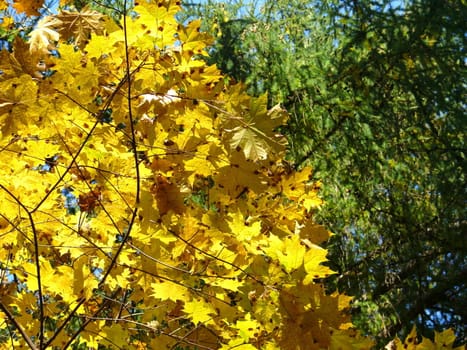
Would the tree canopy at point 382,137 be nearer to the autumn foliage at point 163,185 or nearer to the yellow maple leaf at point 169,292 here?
the autumn foliage at point 163,185

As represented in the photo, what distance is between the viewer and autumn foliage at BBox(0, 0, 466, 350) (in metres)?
1.44

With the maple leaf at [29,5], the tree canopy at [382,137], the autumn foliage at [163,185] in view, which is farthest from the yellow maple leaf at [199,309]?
the tree canopy at [382,137]

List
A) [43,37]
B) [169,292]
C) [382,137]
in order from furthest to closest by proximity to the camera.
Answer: [382,137] → [169,292] → [43,37]

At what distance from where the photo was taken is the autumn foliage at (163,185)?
144 cm

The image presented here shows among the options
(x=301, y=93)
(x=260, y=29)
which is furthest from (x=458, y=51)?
(x=260, y=29)

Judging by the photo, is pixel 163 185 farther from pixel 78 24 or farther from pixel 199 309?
pixel 78 24

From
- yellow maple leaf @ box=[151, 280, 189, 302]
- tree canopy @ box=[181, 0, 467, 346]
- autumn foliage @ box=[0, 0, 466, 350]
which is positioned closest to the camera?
autumn foliage @ box=[0, 0, 466, 350]

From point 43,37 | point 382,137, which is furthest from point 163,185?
point 382,137

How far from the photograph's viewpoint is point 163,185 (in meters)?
1.51

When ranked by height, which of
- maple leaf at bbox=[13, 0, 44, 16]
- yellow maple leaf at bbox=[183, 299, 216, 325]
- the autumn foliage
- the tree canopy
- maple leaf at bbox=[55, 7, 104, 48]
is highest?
the tree canopy

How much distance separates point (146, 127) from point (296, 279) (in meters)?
0.60

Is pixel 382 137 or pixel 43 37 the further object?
pixel 382 137

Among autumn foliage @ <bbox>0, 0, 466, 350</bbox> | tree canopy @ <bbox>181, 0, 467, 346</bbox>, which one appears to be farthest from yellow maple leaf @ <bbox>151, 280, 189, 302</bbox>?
tree canopy @ <bbox>181, 0, 467, 346</bbox>

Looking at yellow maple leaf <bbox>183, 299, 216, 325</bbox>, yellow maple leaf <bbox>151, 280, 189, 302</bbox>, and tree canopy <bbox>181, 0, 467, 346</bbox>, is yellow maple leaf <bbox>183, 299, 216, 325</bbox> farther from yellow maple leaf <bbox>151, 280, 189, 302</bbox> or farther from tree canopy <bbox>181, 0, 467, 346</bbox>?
tree canopy <bbox>181, 0, 467, 346</bbox>
